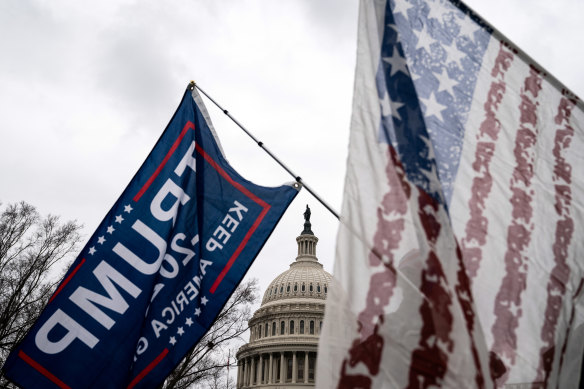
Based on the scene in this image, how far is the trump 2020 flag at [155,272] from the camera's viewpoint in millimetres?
3920

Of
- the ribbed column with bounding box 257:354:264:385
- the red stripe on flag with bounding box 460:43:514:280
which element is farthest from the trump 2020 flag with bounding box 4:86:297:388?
the ribbed column with bounding box 257:354:264:385

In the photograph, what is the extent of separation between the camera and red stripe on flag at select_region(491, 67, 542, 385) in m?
2.65

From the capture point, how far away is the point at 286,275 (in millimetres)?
90000

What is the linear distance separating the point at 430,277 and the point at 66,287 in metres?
3.17

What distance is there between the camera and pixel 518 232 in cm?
298

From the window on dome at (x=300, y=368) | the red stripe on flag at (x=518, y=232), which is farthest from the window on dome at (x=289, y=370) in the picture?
the red stripe on flag at (x=518, y=232)

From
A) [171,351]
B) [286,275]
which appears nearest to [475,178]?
[171,351]

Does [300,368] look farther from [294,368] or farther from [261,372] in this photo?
[261,372]

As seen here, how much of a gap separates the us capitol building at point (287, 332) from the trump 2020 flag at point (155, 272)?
71.7 metres

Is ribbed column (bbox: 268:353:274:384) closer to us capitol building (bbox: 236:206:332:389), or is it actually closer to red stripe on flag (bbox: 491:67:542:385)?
us capitol building (bbox: 236:206:332:389)

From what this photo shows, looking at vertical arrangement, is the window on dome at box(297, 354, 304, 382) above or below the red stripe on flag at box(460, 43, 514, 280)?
above

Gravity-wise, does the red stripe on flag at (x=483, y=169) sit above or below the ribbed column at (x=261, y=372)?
below

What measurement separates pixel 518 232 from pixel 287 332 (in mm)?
79452

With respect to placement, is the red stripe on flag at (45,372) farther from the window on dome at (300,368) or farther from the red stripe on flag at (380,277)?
the window on dome at (300,368)
